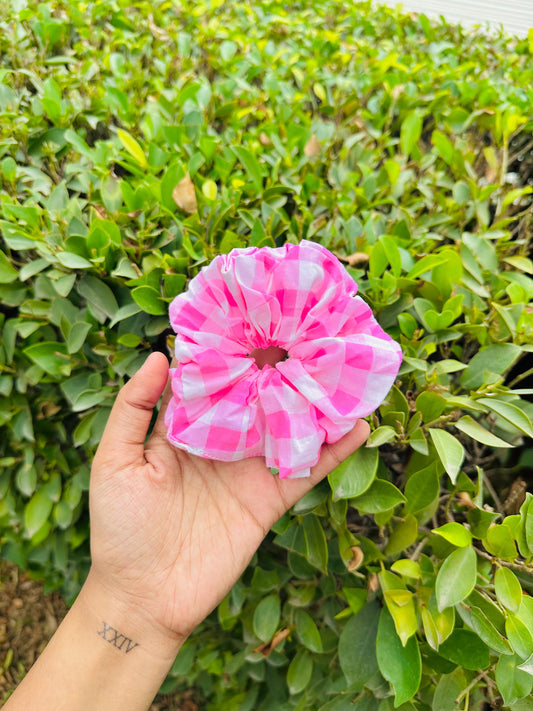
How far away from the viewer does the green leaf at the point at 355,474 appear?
0.96m

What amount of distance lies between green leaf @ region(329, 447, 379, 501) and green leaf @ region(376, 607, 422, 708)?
1.03ft

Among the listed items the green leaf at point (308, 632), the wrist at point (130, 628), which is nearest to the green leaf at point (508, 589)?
the green leaf at point (308, 632)

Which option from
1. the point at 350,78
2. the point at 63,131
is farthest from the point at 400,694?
the point at 350,78

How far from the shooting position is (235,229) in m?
1.33

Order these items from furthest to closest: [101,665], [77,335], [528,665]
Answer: [77,335] < [101,665] < [528,665]

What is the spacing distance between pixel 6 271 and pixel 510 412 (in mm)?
1245

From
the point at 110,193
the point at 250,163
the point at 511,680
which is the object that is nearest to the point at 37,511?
the point at 110,193

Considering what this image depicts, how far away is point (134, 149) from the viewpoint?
1.37 m

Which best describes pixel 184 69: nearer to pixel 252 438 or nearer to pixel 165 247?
pixel 165 247

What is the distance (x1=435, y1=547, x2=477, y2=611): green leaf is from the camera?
90 centimetres

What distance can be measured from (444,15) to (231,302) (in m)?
2.41

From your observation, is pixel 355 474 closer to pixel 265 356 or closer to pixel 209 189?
pixel 265 356

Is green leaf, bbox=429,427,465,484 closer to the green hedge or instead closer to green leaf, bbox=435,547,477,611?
the green hedge

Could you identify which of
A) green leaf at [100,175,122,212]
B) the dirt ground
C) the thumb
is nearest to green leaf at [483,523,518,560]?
the thumb
